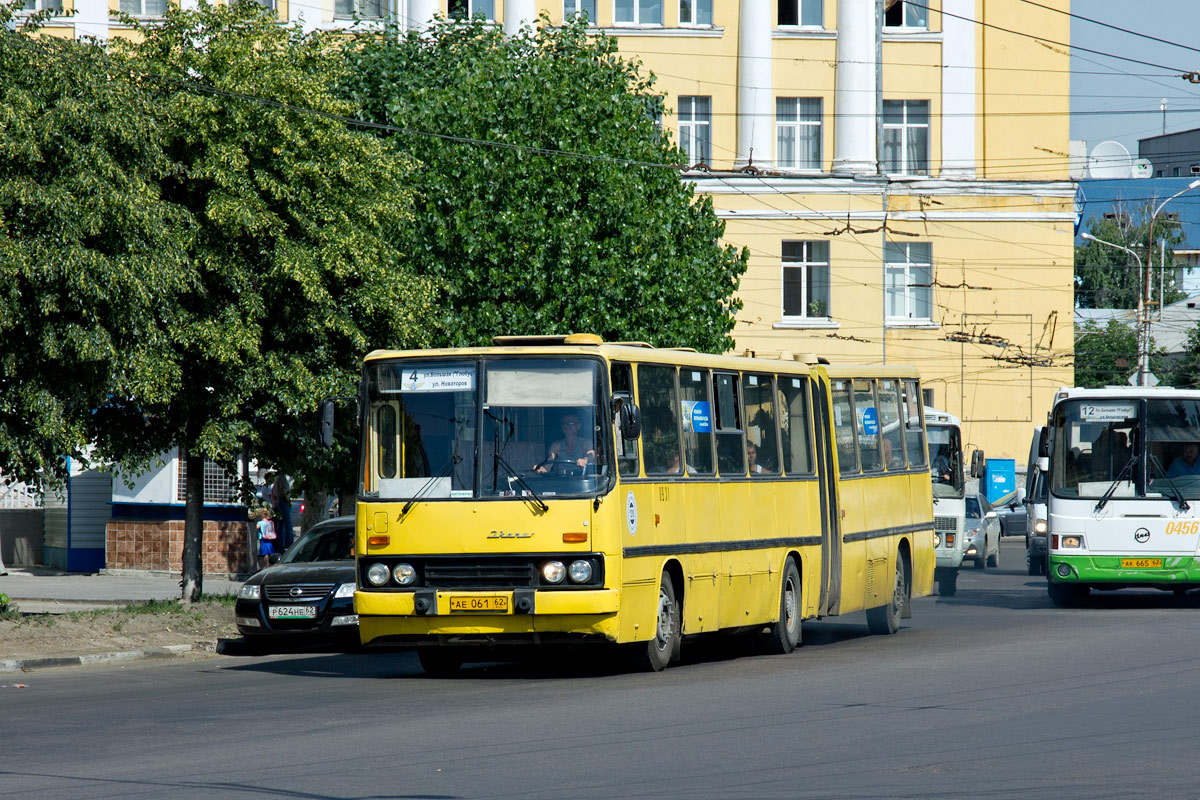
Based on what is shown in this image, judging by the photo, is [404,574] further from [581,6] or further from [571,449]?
[581,6]

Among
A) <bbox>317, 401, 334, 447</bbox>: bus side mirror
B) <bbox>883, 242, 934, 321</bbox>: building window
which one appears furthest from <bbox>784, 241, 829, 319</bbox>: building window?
<bbox>317, 401, 334, 447</bbox>: bus side mirror

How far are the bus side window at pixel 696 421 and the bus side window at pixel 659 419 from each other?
0.57 ft

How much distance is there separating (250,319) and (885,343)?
30075 millimetres

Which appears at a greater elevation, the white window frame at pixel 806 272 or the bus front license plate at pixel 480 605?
the white window frame at pixel 806 272

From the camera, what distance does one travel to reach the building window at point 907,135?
1843 inches

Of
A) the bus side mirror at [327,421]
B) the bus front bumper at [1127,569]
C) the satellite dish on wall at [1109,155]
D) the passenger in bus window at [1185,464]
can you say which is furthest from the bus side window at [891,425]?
the satellite dish on wall at [1109,155]

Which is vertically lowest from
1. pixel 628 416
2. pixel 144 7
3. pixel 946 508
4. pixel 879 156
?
pixel 946 508

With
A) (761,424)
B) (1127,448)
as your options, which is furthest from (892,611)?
(1127,448)

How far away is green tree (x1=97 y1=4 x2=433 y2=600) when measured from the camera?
2005 cm

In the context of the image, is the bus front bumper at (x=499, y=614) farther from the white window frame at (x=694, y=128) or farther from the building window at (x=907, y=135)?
the building window at (x=907, y=135)

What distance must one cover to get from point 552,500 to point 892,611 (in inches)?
294

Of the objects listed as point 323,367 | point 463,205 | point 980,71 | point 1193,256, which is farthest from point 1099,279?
point 323,367

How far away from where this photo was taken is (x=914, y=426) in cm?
2155

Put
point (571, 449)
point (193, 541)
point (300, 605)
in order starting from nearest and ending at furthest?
point (571, 449)
point (300, 605)
point (193, 541)
